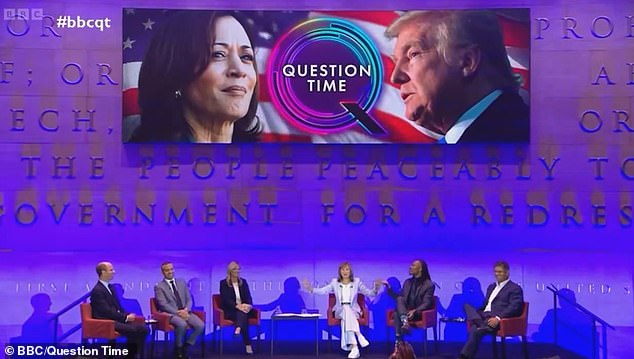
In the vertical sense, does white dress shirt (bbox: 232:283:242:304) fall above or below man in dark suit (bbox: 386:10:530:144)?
below

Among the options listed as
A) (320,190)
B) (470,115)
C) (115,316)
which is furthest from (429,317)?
Answer: (115,316)

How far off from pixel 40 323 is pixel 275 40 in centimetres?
475

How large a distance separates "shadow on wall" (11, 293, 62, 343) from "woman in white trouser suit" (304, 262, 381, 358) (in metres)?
3.35

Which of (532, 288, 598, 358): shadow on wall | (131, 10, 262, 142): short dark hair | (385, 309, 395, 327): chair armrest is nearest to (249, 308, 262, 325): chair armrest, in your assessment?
(385, 309, 395, 327): chair armrest

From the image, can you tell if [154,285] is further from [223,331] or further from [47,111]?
[47,111]

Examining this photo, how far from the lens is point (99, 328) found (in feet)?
32.5

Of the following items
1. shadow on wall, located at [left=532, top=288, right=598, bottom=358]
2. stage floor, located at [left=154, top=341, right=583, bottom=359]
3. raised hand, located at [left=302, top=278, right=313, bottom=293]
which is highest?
raised hand, located at [left=302, top=278, right=313, bottom=293]

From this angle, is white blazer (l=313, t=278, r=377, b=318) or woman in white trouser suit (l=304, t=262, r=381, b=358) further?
white blazer (l=313, t=278, r=377, b=318)

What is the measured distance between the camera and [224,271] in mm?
11500

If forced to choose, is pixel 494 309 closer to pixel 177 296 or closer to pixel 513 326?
pixel 513 326

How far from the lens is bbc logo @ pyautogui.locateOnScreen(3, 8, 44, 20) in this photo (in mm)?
11493

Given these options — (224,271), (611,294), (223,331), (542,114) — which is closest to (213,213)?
(224,271)

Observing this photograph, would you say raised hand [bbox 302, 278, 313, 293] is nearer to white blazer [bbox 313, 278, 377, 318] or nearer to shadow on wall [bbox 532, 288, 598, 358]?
white blazer [bbox 313, 278, 377, 318]

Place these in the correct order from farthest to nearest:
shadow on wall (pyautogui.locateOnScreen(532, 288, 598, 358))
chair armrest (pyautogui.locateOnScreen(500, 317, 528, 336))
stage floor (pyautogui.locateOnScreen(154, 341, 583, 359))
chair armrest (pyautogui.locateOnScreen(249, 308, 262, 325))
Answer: shadow on wall (pyautogui.locateOnScreen(532, 288, 598, 358)) → chair armrest (pyautogui.locateOnScreen(249, 308, 262, 325)) → stage floor (pyautogui.locateOnScreen(154, 341, 583, 359)) → chair armrest (pyautogui.locateOnScreen(500, 317, 528, 336))
